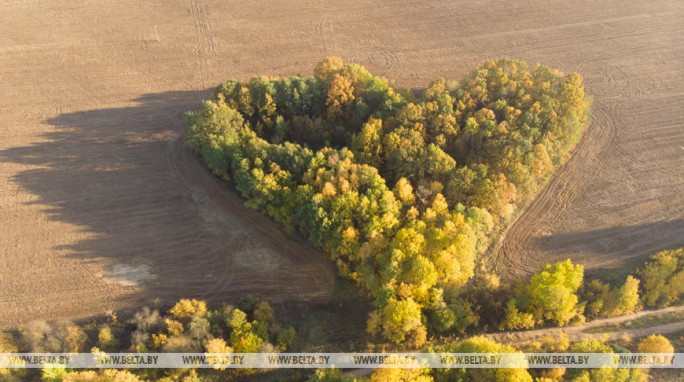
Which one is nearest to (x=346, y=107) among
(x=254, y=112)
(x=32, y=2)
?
(x=254, y=112)

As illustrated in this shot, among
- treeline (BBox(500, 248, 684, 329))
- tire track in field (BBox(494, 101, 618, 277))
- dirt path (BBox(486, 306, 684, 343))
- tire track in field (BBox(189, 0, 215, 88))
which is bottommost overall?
dirt path (BBox(486, 306, 684, 343))

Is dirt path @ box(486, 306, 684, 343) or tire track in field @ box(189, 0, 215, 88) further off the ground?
tire track in field @ box(189, 0, 215, 88)

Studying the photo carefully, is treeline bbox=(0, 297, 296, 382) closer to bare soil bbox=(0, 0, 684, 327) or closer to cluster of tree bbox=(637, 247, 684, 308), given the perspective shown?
bare soil bbox=(0, 0, 684, 327)

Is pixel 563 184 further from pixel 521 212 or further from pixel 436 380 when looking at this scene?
pixel 436 380

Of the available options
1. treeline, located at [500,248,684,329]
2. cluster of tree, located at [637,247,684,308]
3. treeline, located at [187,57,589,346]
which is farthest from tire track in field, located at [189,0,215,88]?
cluster of tree, located at [637,247,684,308]

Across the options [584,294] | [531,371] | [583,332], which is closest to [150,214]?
[531,371]

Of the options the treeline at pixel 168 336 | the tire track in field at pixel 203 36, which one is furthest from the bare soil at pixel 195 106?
the treeline at pixel 168 336

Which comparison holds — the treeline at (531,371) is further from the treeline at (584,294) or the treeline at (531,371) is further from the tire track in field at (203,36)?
the tire track in field at (203,36)
